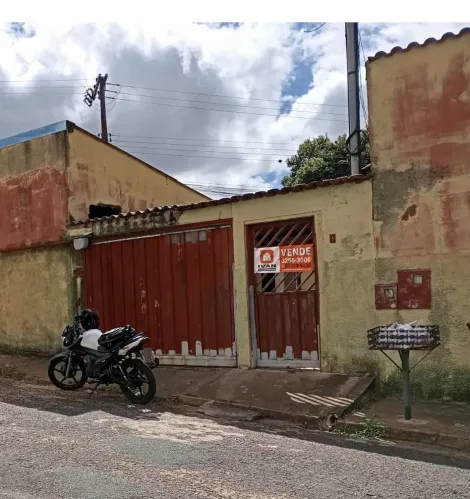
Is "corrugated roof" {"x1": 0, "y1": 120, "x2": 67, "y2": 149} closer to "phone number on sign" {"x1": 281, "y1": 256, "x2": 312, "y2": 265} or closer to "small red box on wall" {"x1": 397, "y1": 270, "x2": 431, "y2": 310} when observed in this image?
"phone number on sign" {"x1": 281, "y1": 256, "x2": 312, "y2": 265}

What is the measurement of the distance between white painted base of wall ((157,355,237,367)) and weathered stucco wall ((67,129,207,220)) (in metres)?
3.86

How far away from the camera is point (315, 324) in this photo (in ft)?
26.0

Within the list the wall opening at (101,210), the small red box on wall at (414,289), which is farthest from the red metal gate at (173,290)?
the small red box on wall at (414,289)

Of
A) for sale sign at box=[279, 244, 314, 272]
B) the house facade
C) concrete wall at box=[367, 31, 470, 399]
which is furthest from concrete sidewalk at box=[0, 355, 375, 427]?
the house facade

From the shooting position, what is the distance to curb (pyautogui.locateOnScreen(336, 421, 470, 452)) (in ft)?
17.3

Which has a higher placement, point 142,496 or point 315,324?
point 315,324

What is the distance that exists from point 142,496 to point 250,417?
9.52 ft

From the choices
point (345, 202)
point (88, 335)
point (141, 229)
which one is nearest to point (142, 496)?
point (88, 335)

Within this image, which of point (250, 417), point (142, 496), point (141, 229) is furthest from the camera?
point (141, 229)

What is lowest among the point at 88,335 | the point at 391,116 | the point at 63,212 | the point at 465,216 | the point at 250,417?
the point at 250,417

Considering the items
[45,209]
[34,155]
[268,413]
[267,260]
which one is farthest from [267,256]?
[34,155]

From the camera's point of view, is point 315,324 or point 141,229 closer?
point 315,324

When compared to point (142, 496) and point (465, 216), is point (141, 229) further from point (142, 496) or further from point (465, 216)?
point (142, 496)

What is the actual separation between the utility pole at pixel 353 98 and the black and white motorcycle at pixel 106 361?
532cm
